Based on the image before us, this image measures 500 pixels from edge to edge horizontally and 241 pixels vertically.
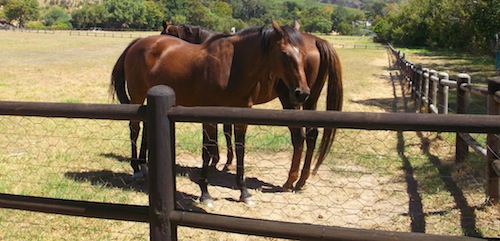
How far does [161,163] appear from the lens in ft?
9.00

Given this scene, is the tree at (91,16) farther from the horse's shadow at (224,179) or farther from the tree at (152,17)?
the horse's shadow at (224,179)

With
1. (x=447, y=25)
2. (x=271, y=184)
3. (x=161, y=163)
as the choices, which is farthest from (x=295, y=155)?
(x=447, y=25)

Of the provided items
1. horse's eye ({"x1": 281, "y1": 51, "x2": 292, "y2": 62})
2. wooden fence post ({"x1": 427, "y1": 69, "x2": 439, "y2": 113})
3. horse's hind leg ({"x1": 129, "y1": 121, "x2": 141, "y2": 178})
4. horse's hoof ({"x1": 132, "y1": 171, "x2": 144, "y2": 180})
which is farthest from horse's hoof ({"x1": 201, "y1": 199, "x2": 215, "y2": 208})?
wooden fence post ({"x1": 427, "y1": 69, "x2": 439, "y2": 113})

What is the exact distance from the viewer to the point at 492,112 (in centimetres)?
531

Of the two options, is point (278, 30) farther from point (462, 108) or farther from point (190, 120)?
point (462, 108)

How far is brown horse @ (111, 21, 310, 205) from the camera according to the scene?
16.8ft

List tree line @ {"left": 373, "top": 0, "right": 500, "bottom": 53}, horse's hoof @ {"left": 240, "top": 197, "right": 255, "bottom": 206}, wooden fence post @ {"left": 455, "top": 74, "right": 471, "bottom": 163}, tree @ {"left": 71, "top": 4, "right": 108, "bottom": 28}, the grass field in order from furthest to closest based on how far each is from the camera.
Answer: tree @ {"left": 71, "top": 4, "right": 108, "bottom": 28}, tree line @ {"left": 373, "top": 0, "right": 500, "bottom": 53}, wooden fence post @ {"left": 455, "top": 74, "right": 471, "bottom": 163}, horse's hoof @ {"left": 240, "top": 197, "right": 255, "bottom": 206}, the grass field

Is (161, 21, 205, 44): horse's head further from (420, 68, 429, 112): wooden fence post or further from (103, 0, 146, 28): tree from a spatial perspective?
(103, 0, 146, 28): tree

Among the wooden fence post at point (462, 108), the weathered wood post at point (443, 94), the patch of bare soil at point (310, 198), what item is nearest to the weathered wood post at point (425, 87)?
the weathered wood post at point (443, 94)

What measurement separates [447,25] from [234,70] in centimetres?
4131

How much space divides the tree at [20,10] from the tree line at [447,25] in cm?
8480

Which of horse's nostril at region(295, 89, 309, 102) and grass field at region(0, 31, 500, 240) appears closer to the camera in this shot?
grass field at region(0, 31, 500, 240)

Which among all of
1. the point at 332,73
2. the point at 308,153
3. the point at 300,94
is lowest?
the point at 308,153

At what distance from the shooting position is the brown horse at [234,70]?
5105 millimetres
